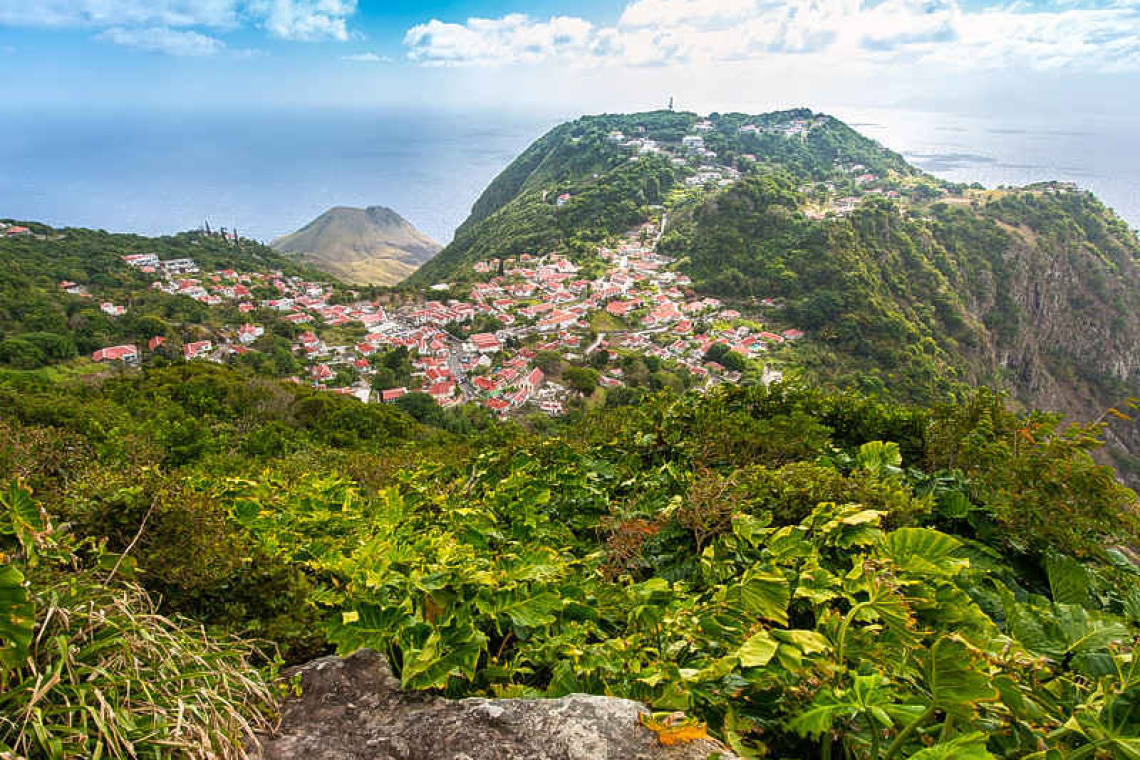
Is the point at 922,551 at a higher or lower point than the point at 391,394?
higher

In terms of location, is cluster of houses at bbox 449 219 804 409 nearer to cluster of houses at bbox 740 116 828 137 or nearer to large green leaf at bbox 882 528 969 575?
large green leaf at bbox 882 528 969 575

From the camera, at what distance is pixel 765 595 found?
151 cm

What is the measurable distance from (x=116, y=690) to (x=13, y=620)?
9.7 inches

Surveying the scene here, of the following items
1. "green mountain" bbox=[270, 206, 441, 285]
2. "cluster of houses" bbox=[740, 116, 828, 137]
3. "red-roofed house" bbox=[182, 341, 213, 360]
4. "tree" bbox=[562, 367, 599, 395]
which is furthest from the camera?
"cluster of houses" bbox=[740, 116, 828, 137]

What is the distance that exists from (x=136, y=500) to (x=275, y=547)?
1.60 feet

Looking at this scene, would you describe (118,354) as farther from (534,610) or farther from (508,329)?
(534,610)

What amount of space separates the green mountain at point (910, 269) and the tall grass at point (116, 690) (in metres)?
37.9

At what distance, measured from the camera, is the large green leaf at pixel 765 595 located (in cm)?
146

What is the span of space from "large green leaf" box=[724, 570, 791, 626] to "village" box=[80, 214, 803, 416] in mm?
29620

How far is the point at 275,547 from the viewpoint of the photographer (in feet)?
6.66

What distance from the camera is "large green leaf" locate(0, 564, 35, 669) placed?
40.7 inches

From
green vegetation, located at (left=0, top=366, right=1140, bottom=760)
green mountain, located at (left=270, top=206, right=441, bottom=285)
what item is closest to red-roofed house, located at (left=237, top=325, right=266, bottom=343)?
green vegetation, located at (left=0, top=366, right=1140, bottom=760)

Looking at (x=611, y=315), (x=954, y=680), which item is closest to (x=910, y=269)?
(x=611, y=315)

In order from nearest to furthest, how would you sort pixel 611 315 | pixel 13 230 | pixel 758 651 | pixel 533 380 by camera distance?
1. pixel 758 651
2. pixel 533 380
3. pixel 611 315
4. pixel 13 230
